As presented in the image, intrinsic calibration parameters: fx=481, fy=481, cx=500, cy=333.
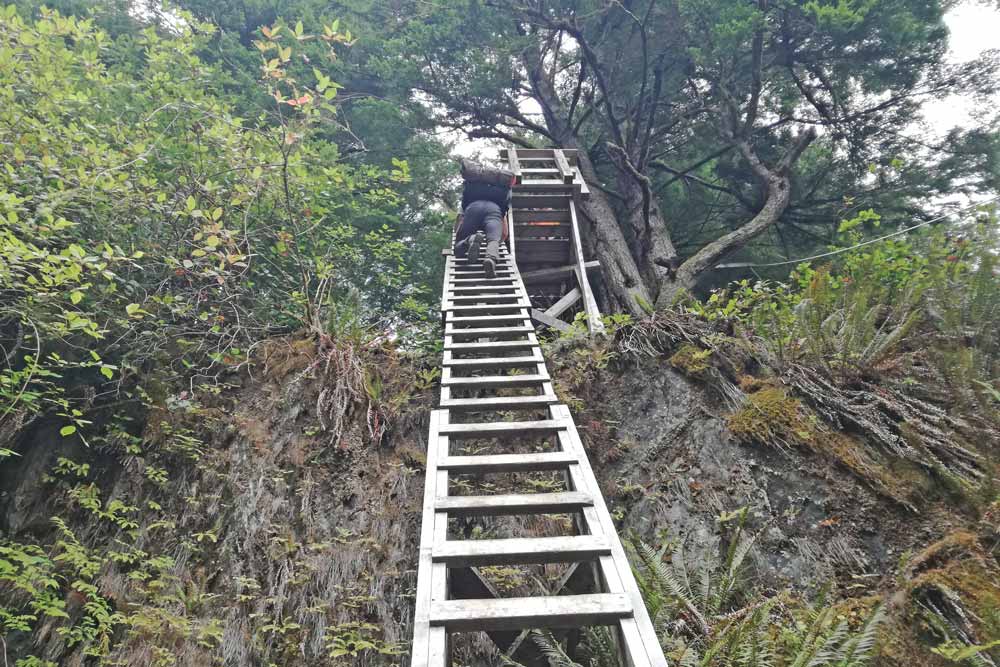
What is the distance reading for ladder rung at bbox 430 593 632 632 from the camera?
1889mm

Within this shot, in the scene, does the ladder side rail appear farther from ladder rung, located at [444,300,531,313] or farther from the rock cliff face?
ladder rung, located at [444,300,531,313]

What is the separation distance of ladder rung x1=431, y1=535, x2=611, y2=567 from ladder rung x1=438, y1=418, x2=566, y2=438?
36.6 inches

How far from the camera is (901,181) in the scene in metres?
7.32

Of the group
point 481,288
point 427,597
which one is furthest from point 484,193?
point 427,597

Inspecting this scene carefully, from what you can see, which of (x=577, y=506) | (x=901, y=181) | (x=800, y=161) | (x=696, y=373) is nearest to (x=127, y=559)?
(x=577, y=506)

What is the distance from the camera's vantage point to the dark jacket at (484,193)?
23.1 ft

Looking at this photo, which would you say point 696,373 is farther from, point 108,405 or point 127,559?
point 108,405

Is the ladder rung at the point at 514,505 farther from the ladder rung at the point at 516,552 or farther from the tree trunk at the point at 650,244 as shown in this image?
the tree trunk at the point at 650,244

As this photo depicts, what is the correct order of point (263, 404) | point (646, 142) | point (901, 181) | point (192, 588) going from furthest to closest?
point (646, 142), point (901, 181), point (263, 404), point (192, 588)

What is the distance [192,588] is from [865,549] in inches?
172

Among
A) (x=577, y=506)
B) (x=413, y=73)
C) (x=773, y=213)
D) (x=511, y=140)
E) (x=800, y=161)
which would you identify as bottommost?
(x=577, y=506)

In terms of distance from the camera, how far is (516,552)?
2213 millimetres

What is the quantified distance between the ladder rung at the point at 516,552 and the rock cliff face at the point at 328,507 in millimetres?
1225

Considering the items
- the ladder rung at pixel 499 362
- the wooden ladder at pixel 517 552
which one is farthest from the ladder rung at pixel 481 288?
the ladder rung at pixel 499 362
